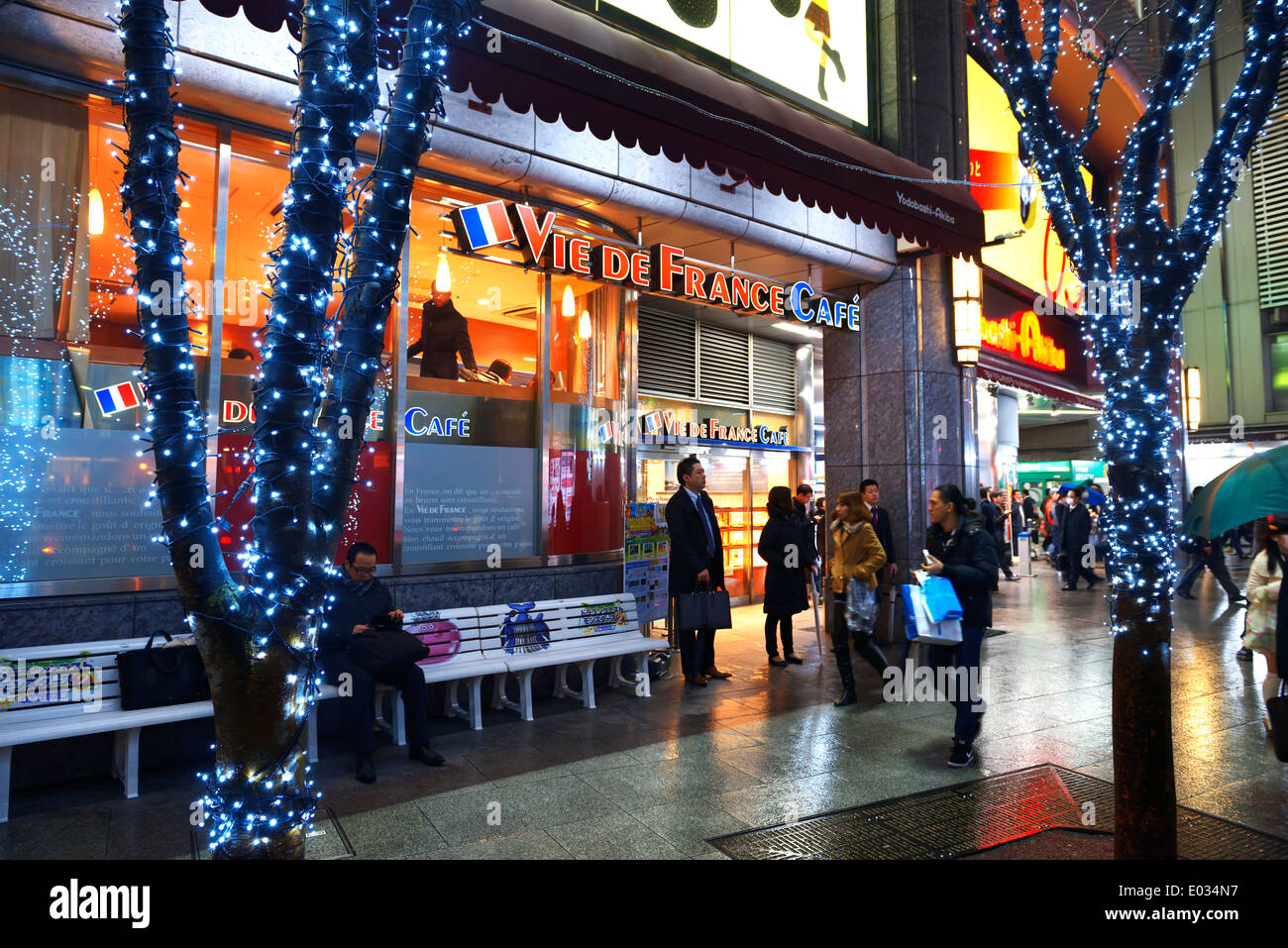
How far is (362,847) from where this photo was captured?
4051 mm

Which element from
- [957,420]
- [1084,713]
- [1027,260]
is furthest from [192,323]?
[1027,260]

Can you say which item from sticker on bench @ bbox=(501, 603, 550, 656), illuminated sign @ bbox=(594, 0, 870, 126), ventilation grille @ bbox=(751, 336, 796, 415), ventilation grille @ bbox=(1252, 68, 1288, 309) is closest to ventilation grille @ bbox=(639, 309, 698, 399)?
ventilation grille @ bbox=(751, 336, 796, 415)

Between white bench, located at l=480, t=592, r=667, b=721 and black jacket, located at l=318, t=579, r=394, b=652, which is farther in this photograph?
white bench, located at l=480, t=592, r=667, b=721

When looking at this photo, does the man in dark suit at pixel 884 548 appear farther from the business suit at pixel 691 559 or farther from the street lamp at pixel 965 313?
the street lamp at pixel 965 313

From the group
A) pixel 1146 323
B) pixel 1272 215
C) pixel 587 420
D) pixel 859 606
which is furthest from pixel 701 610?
pixel 1272 215

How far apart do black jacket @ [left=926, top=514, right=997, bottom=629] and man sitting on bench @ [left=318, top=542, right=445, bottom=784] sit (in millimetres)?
3715

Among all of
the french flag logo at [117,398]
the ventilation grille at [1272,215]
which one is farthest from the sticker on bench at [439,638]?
the ventilation grille at [1272,215]

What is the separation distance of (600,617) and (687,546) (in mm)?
1069

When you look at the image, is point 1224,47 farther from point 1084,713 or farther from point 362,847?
point 362,847

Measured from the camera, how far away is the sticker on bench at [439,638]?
6.16 meters

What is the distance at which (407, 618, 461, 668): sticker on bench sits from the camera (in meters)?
6.16

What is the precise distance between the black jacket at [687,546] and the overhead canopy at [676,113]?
3.01 meters

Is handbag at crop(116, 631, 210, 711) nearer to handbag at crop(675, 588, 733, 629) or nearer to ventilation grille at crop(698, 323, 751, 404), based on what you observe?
handbag at crop(675, 588, 733, 629)

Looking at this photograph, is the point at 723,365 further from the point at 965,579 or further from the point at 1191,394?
the point at 1191,394
